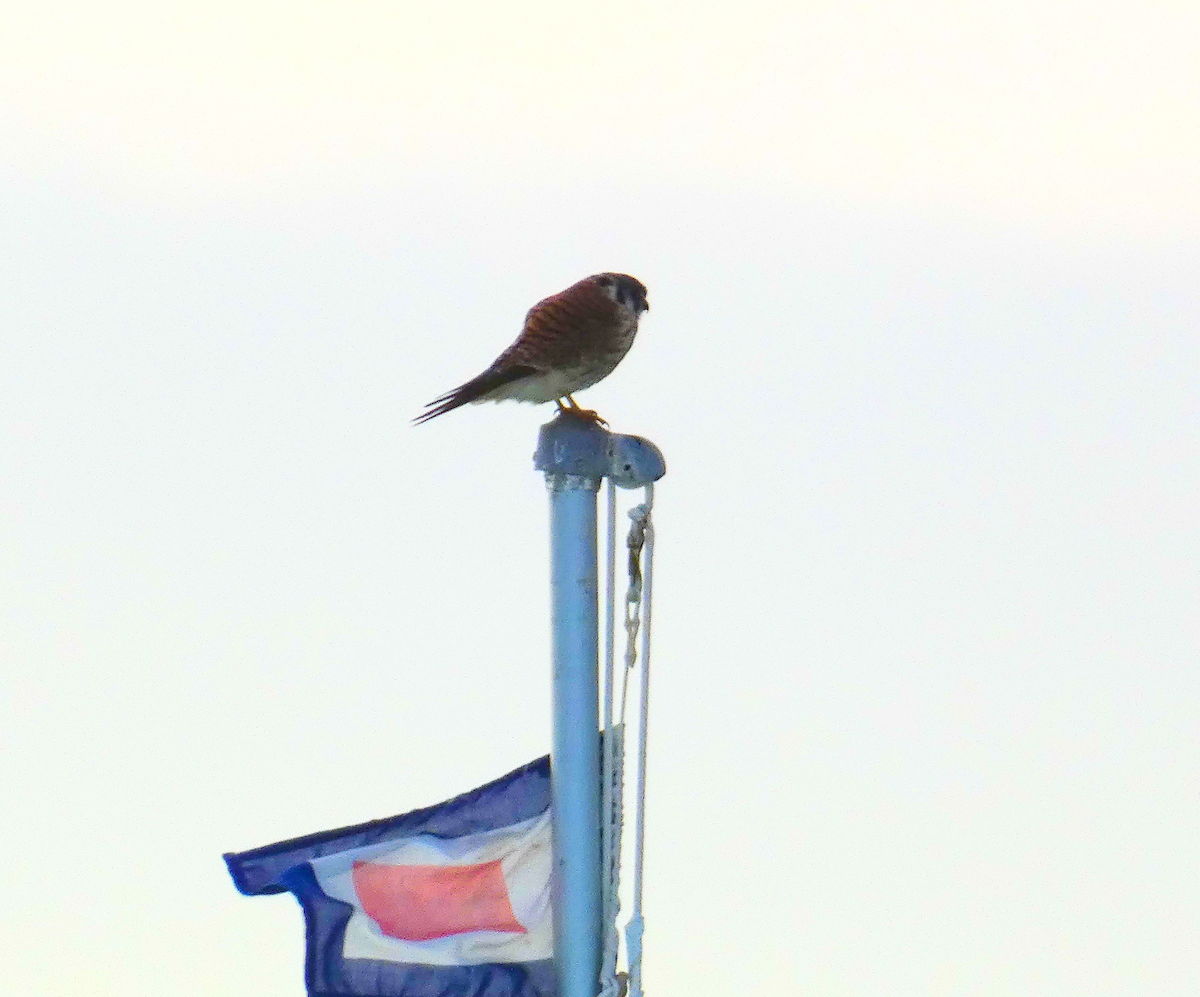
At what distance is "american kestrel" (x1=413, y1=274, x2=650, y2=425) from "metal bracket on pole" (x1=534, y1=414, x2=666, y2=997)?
1252mm

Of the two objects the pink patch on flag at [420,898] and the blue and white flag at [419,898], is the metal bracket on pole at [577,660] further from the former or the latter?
the pink patch on flag at [420,898]

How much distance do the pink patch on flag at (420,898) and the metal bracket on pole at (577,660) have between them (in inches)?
14.2

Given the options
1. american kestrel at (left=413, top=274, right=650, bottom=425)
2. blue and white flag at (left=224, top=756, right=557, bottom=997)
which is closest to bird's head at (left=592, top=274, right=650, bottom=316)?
american kestrel at (left=413, top=274, right=650, bottom=425)

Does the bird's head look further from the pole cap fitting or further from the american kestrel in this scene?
the pole cap fitting

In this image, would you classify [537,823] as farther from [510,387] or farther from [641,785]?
[510,387]

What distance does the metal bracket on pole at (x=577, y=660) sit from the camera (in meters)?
5.12

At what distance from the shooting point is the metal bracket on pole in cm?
512

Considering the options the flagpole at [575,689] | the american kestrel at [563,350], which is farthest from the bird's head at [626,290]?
the flagpole at [575,689]

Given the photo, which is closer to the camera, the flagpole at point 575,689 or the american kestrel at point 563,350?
the flagpole at point 575,689

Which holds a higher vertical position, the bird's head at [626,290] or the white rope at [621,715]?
the bird's head at [626,290]

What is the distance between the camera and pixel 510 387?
→ 687 cm

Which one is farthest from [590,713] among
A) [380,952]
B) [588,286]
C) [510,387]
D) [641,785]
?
[588,286]

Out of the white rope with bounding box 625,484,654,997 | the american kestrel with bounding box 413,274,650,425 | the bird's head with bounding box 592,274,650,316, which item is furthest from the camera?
the bird's head with bounding box 592,274,650,316

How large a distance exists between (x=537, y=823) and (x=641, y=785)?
0.47m
